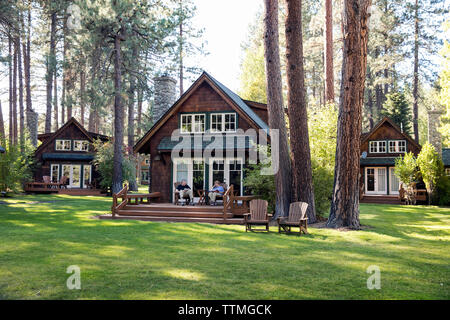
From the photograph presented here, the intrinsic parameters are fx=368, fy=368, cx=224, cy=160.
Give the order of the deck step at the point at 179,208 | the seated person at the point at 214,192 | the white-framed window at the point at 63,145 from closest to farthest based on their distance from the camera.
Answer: the deck step at the point at 179,208 < the seated person at the point at 214,192 < the white-framed window at the point at 63,145

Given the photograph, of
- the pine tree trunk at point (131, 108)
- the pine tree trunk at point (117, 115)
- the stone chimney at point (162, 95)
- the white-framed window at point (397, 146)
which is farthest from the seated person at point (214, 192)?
the white-framed window at point (397, 146)

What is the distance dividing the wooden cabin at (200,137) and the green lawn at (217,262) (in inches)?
205

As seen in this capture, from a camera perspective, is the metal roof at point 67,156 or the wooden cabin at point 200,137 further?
the metal roof at point 67,156

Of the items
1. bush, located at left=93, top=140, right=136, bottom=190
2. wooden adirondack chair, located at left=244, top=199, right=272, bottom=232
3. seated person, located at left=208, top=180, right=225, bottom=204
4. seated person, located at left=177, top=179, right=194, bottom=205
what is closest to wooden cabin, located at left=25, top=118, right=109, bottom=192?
bush, located at left=93, top=140, right=136, bottom=190

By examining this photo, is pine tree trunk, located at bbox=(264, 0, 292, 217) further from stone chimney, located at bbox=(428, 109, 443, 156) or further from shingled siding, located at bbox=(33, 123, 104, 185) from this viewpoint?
shingled siding, located at bbox=(33, 123, 104, 185)

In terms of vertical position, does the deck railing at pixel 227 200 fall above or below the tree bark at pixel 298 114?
below

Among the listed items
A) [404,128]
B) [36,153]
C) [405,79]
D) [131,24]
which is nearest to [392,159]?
[404,128]

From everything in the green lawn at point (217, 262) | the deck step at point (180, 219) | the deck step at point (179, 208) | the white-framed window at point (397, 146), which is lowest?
the deck step at point (180, 219)

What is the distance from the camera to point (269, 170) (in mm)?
13375

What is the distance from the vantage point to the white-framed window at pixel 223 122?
16453 millimetres

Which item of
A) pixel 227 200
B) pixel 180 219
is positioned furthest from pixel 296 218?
pixel 180 219

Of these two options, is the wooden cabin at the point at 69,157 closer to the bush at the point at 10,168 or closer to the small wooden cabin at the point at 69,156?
the small wooden cabin at the point at 69,156

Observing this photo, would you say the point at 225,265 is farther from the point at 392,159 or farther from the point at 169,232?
the point at 392,159

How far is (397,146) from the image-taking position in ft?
→ 90.3
